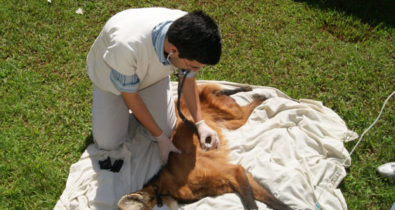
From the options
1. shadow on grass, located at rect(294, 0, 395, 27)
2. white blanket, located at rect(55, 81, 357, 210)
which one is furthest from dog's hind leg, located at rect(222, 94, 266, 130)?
shadow on grass, located at rect(294, 0, 395, 27)

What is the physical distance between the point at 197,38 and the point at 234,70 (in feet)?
7.10

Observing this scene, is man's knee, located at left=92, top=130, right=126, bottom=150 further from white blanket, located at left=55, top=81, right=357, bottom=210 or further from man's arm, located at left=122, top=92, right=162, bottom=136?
man's arm, located at left=122, top=92, right=162, bottom=136

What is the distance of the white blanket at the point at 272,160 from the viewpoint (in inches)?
106

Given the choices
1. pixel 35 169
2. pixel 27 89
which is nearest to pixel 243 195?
pixel 35 169

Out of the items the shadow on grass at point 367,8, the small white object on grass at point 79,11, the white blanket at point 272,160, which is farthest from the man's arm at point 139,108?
the shadow on grass at point 367,8

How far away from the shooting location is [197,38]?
1.88 m

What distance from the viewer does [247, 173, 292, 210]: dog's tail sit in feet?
8.63

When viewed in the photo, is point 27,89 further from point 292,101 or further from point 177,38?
point 292,101

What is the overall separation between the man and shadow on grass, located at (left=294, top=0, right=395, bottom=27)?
9.95 feet

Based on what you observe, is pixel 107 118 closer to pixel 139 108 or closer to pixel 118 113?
pixel 118 113

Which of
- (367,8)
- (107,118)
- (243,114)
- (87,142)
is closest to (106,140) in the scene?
(107,118)

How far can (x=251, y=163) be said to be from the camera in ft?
9.75

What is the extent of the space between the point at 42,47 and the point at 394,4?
524cm

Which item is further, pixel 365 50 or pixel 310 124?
pixel 365 50
